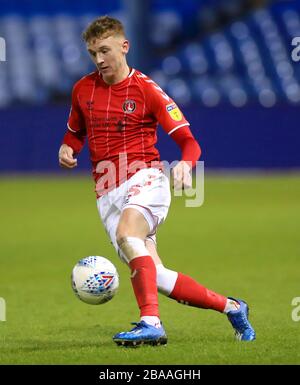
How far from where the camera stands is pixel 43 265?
10844mm

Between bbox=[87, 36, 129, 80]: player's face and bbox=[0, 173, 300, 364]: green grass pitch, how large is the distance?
1705 millimetres

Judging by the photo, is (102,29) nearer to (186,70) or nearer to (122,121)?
(122,121)

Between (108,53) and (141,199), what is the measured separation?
3.02ft

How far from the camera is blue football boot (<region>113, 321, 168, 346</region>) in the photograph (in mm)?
6020

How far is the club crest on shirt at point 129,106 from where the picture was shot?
6461mm

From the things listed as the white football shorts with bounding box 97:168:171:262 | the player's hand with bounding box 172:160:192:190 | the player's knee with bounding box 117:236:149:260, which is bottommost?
the player's knee with bounding box 117:236:149:260

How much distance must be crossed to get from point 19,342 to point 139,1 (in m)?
19.9

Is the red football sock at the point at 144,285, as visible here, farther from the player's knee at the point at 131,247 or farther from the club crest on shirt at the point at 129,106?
the club crest on shirt at the point at 129,106

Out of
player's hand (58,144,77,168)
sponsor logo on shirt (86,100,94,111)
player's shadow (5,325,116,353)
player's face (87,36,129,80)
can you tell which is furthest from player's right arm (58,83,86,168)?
player's shadow (5,325,116,353)

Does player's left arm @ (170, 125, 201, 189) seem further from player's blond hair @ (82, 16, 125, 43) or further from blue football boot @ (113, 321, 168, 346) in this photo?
blue football boot @ (113, 321, 168, 346)

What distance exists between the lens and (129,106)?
646 centimetres

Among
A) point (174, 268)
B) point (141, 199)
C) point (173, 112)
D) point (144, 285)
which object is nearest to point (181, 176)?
point (141, 199)

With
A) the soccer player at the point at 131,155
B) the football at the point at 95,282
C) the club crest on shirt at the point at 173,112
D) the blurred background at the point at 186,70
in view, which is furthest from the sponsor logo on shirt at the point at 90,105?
the blurred background at the point at 186,70

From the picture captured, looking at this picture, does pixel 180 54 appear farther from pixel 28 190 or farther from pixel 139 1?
pixel 28 190
